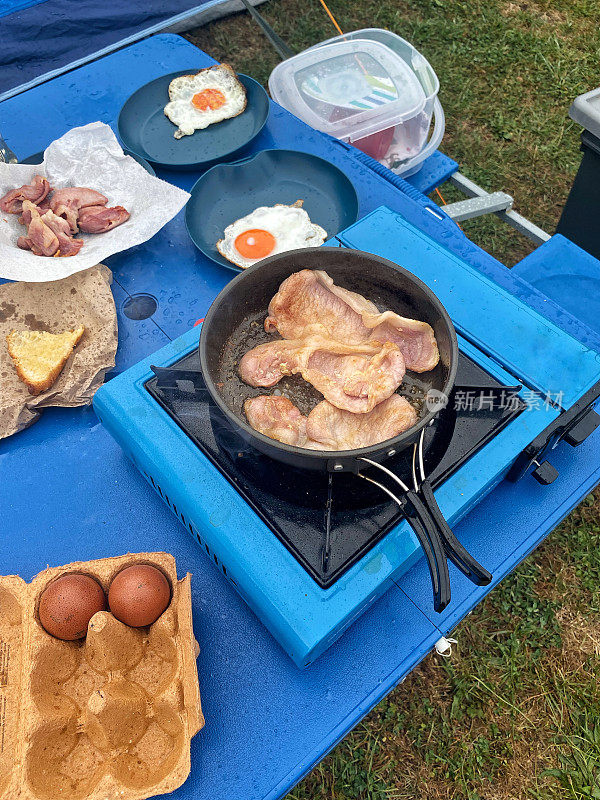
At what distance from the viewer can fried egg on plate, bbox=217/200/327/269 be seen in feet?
8.69

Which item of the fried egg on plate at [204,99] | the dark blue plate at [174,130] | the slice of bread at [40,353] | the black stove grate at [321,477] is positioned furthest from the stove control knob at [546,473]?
the fried egg on plate at [204,99]

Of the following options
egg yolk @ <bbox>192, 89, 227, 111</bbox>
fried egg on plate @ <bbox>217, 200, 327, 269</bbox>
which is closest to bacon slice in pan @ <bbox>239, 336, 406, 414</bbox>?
fried egg on plate @ <bbox>217, 200, 327, 269</bbox>

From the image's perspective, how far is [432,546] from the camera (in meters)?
1.43

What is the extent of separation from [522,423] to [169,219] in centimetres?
177

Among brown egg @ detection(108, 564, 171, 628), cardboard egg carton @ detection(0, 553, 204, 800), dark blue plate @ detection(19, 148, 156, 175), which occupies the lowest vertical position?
cardboard egg carton @ detection(0, 553, 204, 800)

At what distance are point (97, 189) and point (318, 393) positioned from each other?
1744mm

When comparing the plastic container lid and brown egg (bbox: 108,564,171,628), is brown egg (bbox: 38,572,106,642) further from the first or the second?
the plastic container lid

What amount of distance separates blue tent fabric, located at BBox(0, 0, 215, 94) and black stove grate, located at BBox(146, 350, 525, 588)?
3.72 metres

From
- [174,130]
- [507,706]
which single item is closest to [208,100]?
[174,130]

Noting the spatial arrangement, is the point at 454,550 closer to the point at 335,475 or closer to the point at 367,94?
the point at 335,475

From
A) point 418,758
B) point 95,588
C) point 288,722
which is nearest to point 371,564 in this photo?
point 288,722

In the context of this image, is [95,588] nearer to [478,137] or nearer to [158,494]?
[158,494]

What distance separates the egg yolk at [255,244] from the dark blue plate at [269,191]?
154mm

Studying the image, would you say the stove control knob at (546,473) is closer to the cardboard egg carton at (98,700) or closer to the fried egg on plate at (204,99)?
the cardboard egg carton at (98,700)
